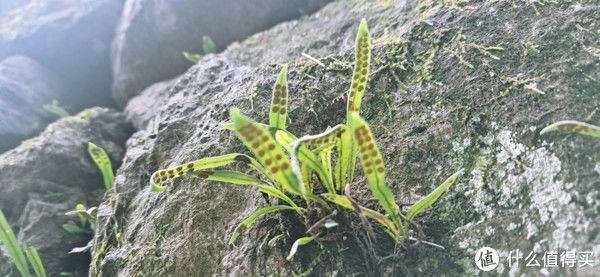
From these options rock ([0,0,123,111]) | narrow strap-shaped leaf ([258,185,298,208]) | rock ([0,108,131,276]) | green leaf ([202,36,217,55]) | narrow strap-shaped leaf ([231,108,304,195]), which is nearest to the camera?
narrow strap-shaped leaf ([231,108,304,195])

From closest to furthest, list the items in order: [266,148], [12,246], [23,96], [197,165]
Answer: [266,148]
[197,165]
[12,246]
[23,96]

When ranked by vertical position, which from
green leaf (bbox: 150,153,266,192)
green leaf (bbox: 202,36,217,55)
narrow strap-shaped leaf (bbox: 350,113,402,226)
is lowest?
narrow strap-shaped leaf (bbox: 350,113,402,226)

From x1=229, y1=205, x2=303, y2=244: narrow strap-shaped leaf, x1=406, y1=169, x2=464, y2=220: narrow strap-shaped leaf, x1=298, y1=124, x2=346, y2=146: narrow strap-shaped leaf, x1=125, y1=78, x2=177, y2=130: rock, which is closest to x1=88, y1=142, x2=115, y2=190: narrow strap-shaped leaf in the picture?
x1=125, y1=78, x2=177, y2=130: rock

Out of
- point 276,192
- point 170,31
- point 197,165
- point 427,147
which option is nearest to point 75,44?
point 170,31

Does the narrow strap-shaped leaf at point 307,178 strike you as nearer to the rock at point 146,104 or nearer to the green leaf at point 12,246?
the green leaf at point 12,246

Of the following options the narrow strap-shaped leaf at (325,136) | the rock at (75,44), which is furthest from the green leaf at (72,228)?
the rock at (75,44)

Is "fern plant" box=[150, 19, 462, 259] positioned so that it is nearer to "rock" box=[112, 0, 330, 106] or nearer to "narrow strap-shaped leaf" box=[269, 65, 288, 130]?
"narrow strap-shaped leaf" box=[269, 65, 288, 130]

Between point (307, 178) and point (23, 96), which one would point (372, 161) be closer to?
point (307, 178)
